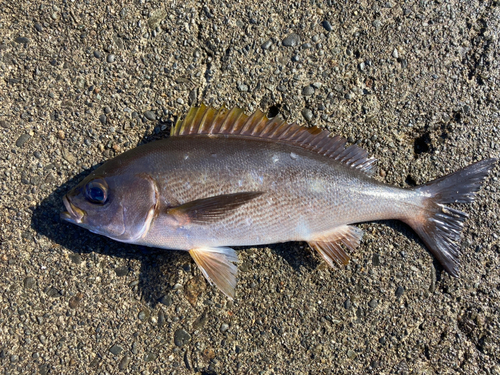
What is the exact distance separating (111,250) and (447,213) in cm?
267

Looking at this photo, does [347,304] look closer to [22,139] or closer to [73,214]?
[73,214]

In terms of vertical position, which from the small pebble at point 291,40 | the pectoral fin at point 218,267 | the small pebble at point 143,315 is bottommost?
the small pebble at point 143,315

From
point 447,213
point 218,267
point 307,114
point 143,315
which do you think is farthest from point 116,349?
point 447,213

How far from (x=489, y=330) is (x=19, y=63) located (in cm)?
433

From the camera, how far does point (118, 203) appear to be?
2.31 m

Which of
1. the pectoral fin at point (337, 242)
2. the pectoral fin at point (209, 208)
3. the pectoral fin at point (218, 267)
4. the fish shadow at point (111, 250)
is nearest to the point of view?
the pectoral fin at point (209, 208)

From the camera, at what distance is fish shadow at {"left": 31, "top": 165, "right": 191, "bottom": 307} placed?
2.65 meters

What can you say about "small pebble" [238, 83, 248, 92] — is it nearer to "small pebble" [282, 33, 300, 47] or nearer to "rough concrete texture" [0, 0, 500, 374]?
"rough concrete texture" [0, 0, 500, 374]

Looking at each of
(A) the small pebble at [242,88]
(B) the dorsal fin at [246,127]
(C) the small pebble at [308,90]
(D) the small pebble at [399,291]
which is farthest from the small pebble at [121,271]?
(D) the small pebble at [399,291]

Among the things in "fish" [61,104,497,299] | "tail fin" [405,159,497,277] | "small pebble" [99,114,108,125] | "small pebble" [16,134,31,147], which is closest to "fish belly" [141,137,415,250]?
"fish" [61,104,497,299]

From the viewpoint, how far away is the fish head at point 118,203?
2.30 meters

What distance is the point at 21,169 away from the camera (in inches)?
105

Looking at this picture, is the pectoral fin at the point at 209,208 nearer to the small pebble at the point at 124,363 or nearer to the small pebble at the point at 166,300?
the small pebble at the point at 166,300

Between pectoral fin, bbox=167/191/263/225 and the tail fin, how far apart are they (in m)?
1.31
